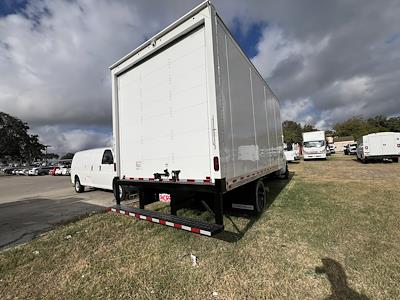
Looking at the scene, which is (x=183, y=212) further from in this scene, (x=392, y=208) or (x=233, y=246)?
(x=392, y=208)

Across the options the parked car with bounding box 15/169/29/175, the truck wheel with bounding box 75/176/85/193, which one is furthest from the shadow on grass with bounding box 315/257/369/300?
the parked car with bounding box 15/169/29/175

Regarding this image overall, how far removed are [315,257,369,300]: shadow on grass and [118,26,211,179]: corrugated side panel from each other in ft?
7.11

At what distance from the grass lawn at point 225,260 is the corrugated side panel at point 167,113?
4.52 ft

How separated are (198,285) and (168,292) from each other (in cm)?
40

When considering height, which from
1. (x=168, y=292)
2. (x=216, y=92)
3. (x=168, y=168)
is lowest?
(x=168, y=292)

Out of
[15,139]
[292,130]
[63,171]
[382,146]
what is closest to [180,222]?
[382,146]

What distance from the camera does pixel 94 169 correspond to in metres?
10.7

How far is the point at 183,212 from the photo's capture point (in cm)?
598

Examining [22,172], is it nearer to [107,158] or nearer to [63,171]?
[63,171]

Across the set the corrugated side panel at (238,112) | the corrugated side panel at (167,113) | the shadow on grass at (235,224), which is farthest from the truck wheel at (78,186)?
the corrugated side panel at (238,112)

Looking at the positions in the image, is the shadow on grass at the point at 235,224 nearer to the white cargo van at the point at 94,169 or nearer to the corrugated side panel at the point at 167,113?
the corrugated side panel at the point at 167,113

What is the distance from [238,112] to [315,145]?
26.1m

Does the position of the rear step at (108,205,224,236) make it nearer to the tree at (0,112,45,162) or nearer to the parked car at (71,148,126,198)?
the parked car at (71,148,126,198)

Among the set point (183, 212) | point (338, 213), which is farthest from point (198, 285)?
point (338, 213)
